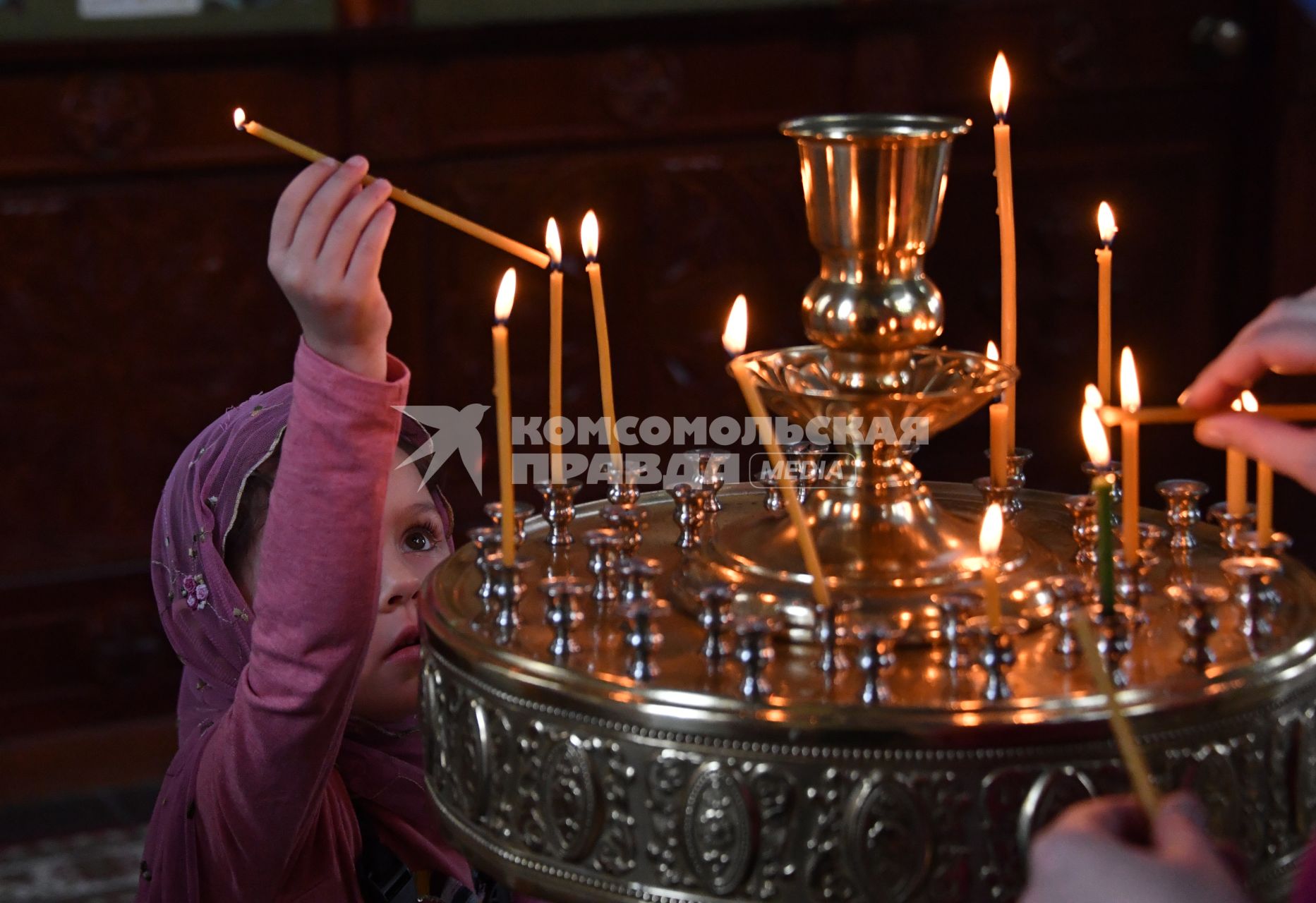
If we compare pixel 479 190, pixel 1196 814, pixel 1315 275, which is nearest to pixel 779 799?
pixel 1196 814

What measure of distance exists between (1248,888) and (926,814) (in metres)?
0.14

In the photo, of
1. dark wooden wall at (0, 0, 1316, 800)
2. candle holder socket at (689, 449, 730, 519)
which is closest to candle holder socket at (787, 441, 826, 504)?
candle holder socket at (689, 449, 730, 519)

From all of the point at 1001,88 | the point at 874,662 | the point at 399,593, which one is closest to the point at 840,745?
the point at 874,662

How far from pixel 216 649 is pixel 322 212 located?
460mm

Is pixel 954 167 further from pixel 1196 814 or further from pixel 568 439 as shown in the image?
pixel 1196 814

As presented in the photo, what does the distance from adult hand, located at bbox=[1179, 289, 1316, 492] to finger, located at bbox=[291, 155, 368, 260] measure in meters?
0.50

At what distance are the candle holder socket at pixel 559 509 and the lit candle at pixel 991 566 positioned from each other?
0.25 m

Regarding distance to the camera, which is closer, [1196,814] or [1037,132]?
[1196,814]

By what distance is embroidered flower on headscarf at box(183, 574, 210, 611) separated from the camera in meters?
1.36

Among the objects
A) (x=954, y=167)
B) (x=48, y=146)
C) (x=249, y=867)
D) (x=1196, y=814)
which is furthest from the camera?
(x=954, y=167)

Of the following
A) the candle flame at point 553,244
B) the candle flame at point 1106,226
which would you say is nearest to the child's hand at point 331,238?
the candle flame at point 553,244

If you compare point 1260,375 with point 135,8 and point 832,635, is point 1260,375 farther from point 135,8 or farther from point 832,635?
point 135,8

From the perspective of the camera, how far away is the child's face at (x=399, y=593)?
4.39ft

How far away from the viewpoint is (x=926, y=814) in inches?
27.7
